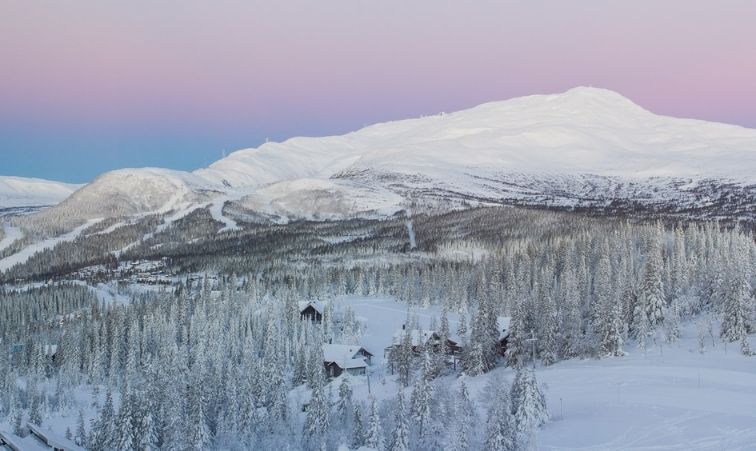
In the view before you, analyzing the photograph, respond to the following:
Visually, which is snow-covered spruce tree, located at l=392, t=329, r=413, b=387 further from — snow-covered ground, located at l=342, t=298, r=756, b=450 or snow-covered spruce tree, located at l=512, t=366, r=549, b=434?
snow-covered spruce tree, located at l=512, t=366, r=549, b=434

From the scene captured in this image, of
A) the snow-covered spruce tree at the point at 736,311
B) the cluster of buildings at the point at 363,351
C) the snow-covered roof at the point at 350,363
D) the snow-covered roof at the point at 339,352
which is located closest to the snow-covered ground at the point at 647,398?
the snow-covered spruce tree at the point at 736,311

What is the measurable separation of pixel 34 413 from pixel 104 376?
27542 millimetres

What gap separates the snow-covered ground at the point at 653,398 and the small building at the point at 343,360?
29.2 feet

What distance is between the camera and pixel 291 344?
343 feet

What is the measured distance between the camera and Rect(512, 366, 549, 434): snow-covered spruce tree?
4906 cm

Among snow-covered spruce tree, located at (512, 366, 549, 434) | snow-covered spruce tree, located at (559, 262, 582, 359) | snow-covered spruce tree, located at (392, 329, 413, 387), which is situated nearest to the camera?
snow-covered spruce tree, located at (512, 366, 549, 434)

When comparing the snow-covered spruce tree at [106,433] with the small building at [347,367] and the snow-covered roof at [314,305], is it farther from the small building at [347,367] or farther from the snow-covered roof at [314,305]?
the snow-covered roof at [314,305]

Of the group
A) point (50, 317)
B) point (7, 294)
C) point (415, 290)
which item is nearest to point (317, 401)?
point (415, 290)

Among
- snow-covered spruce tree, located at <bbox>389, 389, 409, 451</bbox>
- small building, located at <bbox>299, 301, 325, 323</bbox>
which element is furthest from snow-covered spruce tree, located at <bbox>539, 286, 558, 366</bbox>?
small building, located at <bbox>299, 301, 325, 323</bbox>

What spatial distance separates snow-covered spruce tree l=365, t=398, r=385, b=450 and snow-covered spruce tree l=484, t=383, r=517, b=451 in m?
9.25

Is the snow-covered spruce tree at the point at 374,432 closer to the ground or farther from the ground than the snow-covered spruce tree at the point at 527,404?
closer to the ground

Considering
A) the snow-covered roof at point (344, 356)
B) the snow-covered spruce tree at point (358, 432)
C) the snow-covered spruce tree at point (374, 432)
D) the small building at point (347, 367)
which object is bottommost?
the small building at point (347, 367)

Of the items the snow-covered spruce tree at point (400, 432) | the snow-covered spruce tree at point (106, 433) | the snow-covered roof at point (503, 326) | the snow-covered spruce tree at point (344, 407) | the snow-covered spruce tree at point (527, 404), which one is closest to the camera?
the snow-covered spruce tree at point (400, 432)

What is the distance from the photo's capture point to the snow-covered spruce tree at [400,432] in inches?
1909
